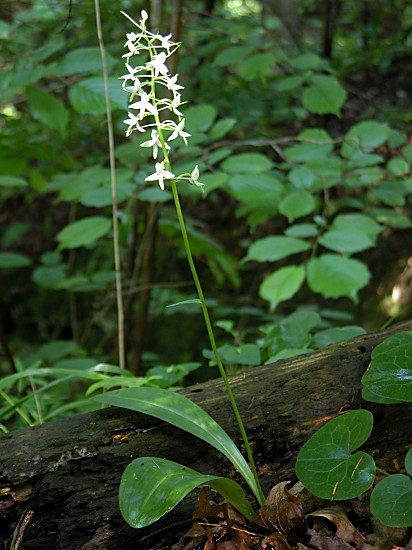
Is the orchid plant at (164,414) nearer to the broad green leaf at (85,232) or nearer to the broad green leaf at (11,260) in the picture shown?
the broad green leaf at (85,232)

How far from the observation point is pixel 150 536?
1.27 meters

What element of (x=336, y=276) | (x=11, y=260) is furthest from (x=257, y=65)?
(x=11, y=260)

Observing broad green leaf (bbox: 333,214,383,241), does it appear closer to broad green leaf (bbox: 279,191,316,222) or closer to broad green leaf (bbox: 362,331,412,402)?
broad green leaf (bbox: 279,191,316,222)

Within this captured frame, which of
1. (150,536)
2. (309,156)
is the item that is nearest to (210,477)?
(150,536)

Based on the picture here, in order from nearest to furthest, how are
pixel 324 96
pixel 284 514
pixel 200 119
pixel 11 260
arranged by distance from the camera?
pixel 284 514 < pixel 200 119 < pixel 324 96 < pixel 11 260

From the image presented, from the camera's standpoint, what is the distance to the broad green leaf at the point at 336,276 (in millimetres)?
2180

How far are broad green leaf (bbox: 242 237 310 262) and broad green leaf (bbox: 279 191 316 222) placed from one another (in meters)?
0.10

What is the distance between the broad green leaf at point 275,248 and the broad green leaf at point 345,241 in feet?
0.27

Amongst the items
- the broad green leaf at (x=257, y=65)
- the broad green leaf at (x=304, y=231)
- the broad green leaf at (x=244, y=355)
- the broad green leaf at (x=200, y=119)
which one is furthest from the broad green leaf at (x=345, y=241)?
the broad green leaf at (x=257, y=65)

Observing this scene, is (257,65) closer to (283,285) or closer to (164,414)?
(283,285)

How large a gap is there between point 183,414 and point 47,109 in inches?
68.6

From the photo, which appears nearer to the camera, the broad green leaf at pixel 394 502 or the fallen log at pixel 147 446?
the broad green leaf at pixel 394 502

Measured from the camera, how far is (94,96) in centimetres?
236

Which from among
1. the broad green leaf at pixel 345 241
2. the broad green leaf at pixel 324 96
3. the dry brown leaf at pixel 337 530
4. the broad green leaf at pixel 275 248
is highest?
the broad green leaf at pixel 324 96
